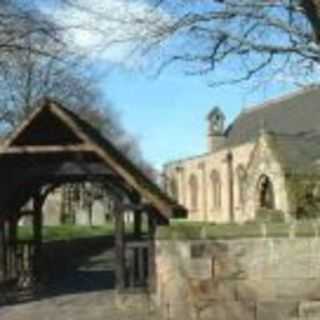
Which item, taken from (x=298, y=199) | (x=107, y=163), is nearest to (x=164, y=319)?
(x=107, y=163)

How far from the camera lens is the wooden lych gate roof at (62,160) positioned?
796 inches

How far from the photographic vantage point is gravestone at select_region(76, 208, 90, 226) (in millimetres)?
77963

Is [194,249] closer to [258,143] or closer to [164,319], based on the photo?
[164,319]

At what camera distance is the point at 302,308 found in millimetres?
15789

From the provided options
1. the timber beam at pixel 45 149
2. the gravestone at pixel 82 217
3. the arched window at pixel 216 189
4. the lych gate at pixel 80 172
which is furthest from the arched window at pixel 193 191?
the timber beam at pixel 45 149

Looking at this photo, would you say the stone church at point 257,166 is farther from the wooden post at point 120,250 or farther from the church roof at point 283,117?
the wooden post at point 120,250

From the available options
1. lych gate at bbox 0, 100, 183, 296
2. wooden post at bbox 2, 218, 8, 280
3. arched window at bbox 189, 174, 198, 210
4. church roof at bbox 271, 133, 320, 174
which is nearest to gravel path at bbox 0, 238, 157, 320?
lych gate at bbox 0, 100, 183, 296

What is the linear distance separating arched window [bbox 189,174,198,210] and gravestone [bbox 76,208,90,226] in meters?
20.4

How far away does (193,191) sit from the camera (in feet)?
333

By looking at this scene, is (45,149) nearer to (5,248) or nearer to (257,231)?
(5,248)

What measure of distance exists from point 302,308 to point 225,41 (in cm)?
430

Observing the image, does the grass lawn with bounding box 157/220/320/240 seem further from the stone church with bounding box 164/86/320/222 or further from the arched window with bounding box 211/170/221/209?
the arched window with bounding box 211/170/221/209

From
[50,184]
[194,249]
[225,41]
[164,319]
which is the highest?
[225,41]

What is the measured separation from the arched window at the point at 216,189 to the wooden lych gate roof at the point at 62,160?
70364mm
